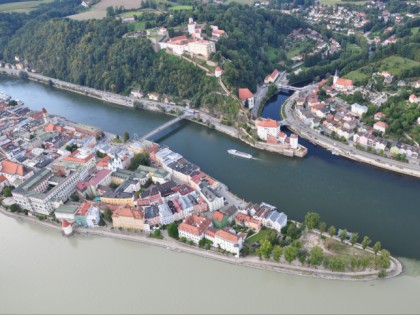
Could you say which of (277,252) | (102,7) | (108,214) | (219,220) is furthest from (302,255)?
(102,7)

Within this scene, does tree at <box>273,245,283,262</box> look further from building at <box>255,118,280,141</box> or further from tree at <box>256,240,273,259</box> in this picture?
building at <box>255,118,280,141</box>

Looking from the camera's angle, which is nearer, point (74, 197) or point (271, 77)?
point (74, 197)

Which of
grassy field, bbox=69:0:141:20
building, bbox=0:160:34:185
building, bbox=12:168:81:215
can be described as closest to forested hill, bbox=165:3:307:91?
grassy field, bbox=69:0:141:20

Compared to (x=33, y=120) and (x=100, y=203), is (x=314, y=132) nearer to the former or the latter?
(x=100, y=203)

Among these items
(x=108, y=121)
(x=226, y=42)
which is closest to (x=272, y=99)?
(x=226, y=42)

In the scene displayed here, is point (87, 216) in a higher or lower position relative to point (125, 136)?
lower

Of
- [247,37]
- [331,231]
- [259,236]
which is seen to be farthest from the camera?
[247,37]

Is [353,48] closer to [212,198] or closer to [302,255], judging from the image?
[212,198]
